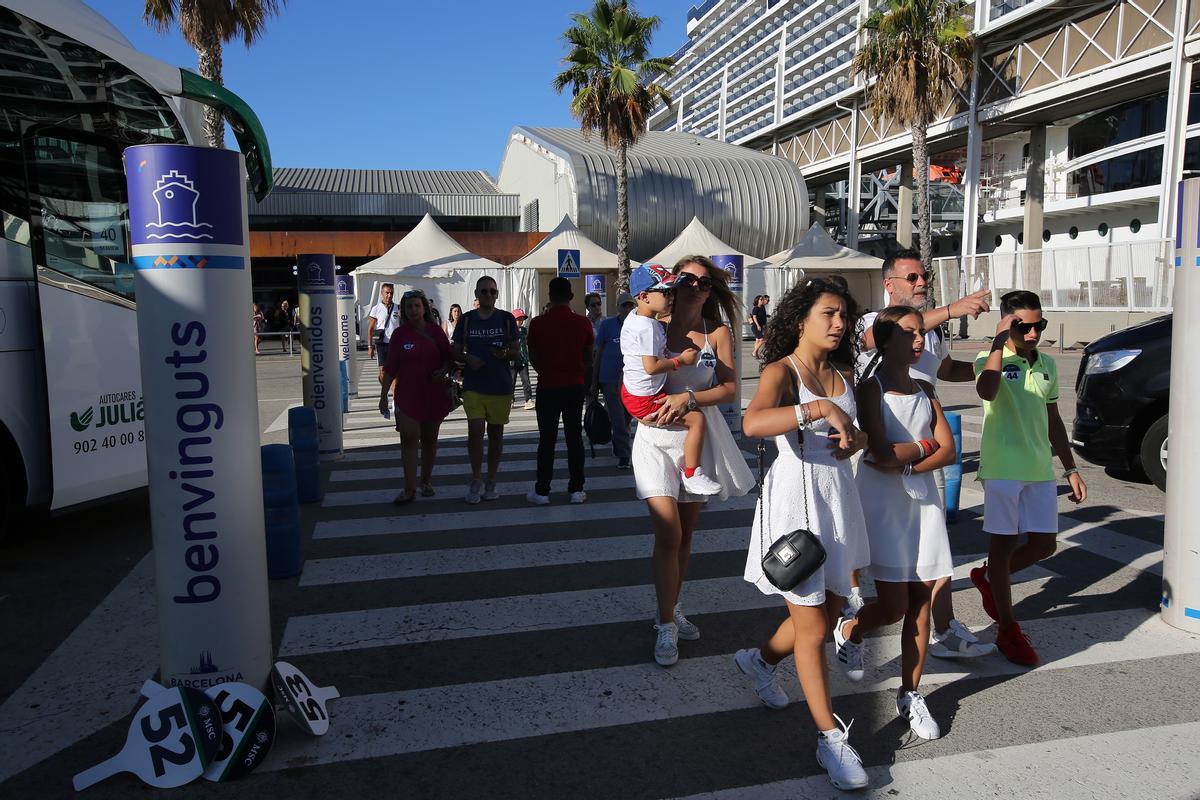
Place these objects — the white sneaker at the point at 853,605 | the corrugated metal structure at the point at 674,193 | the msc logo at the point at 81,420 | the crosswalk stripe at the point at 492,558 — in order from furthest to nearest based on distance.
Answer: the corrugated metal structure at the point at 674,193 < the msc logo at the point at 81,420 < the crosswalk stripe at the point at 492,558 < the white sneaker at the point at 853,605

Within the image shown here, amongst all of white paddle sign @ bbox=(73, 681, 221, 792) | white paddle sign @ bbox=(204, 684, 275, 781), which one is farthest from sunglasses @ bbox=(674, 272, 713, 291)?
white paddle sign @ bbox=(73, 681, 221, 792)

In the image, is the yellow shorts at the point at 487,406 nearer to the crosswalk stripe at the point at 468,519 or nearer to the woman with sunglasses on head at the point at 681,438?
the crosswalk stripe at the point at 468,519

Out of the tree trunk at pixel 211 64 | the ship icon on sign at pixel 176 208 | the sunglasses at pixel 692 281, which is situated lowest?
the sunglasses at pixel 692 281

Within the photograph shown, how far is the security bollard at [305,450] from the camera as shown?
7.32 m

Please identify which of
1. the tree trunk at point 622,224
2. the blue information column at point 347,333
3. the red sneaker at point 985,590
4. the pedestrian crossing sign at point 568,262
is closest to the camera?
the red sneaker at point 985,590

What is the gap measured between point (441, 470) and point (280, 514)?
3804 millimetres

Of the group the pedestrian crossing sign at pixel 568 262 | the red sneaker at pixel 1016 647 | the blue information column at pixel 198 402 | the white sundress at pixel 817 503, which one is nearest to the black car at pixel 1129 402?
the red sneaker at pixel 1016 647

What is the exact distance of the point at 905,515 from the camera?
3438 mm

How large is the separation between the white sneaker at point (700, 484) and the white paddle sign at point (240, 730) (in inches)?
80.7

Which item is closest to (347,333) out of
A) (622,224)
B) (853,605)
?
(853,605)

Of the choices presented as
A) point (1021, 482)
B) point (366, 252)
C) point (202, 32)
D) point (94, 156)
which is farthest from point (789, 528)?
point (366, 252)

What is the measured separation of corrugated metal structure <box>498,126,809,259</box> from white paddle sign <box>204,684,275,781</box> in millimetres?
35401

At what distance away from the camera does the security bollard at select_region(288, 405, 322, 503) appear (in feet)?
24.0

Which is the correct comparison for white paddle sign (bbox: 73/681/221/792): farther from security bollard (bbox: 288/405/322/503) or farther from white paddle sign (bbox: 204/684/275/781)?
security bollard (bbox: 288/405/322/503)
